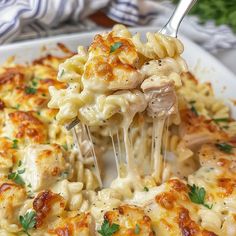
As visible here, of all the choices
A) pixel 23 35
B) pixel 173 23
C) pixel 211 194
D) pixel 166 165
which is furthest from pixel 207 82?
pixel 23 35

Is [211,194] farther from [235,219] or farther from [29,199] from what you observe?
[29,199]

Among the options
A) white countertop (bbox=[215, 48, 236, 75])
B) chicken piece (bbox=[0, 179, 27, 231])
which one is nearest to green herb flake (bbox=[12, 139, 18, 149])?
chicken piece (bbox=[0, 179, 27, 231])

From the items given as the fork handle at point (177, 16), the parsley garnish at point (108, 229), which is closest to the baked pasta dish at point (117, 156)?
the parsley garnish at point (108, 229)

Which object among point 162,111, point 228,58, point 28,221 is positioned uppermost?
point 162,111

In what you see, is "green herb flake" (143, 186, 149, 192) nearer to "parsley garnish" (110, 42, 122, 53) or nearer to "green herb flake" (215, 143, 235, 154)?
"green herb flake" (215, 143, 235, 154)

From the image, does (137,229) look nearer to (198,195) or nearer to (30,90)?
(198,195)

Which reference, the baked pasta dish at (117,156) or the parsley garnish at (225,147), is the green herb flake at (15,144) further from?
the parsley garnish at (225,147)

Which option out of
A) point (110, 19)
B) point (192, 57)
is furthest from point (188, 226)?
point (110, 19)
